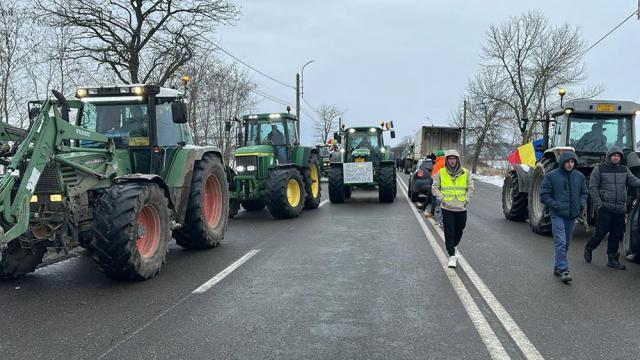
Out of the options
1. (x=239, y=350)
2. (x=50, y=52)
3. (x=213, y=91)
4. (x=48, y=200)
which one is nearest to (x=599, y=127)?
(x=239, y=350)

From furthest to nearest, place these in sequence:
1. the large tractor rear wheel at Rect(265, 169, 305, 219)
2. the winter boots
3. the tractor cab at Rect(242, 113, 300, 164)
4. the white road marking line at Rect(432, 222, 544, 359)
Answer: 1. the tractor cab at Rect(242, 113, 300, 164)
2. the large tractor rear wheel at Rect(265, 169, 305, 219)
3. the winter boots
4. the white road marking line at Rect(432, 222, 544, 359)

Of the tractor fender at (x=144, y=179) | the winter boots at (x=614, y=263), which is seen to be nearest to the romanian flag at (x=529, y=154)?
the winter boots at (x=614, y=263)

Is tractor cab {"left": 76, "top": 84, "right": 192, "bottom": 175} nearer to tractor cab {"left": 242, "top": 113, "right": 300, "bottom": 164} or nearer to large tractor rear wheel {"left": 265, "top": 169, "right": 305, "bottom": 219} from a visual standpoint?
large tractor rear wheel {"left": 265, "top": 169, "right": 305, "bottom": 219}

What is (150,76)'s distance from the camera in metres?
23.7

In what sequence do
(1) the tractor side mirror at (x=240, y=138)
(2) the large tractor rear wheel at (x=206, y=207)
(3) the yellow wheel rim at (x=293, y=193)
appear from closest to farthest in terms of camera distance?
(2) the large tractor rear wheel at (x=206, y=207) → (3) the yellow wheel rim at (x=293, y=193) → (1) the tractor side mirror at (x=240, y=138)

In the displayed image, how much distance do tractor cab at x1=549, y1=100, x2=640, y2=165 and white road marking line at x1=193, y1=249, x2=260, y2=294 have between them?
6838mm

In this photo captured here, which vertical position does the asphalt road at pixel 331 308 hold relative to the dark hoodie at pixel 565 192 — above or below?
below

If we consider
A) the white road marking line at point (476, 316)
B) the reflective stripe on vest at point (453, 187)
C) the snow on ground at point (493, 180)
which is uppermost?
the reflective stripe on vest at point (453, 187)

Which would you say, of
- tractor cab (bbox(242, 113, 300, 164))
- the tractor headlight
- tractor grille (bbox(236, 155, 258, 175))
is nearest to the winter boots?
tractor grille (bbox(236, 155, 258, 175))

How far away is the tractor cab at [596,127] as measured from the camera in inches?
380

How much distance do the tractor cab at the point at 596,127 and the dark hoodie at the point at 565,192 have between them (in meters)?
3.81

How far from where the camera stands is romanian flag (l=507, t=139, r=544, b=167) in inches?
444

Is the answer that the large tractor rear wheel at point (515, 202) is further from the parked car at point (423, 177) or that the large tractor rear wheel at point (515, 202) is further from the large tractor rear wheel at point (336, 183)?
the large tractor rear wheel at point (336, 183)

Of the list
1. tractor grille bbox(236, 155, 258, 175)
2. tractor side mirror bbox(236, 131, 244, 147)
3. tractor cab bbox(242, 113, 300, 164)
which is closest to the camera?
tractor grille bbox(236, 155, 258, 175)
